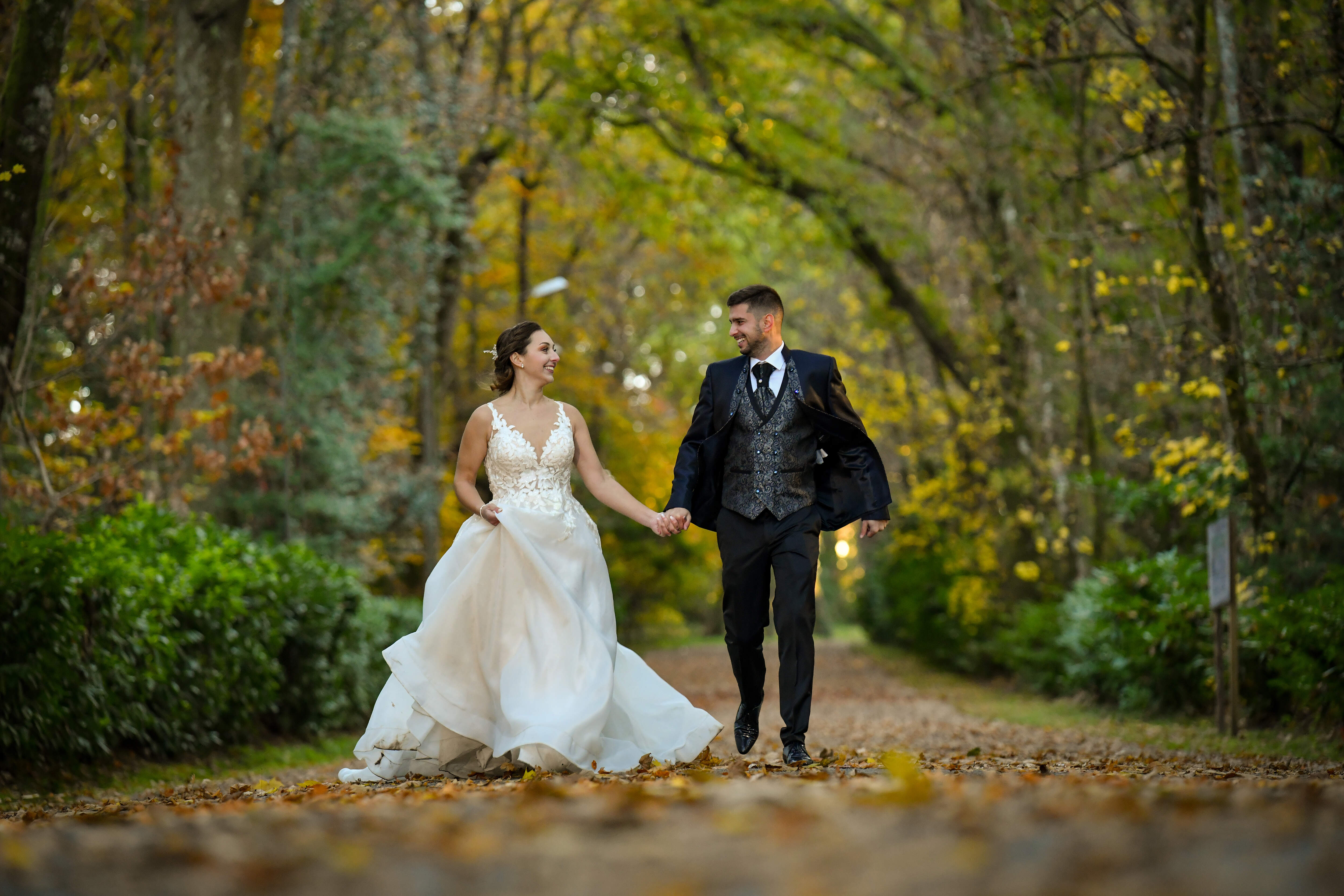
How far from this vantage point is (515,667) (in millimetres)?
6352

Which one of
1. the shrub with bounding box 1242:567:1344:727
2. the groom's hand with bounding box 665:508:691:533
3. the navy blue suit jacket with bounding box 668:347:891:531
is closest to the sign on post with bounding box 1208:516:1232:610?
the shrub with bounding box 1242:567:1344:727

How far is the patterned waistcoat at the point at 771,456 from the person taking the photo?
642 centimetres

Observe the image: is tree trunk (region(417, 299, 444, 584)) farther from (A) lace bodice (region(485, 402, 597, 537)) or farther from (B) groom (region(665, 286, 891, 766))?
(B) groom (region(665, 286, 891, 766))

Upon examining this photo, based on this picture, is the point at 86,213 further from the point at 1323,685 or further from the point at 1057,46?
the point at 1323,685

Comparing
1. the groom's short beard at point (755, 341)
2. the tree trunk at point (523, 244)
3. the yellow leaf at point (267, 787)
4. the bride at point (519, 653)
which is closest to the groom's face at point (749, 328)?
the groom's short beard at point (755, 341)

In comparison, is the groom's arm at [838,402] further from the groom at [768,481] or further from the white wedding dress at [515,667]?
the white wedding dress at [515,667]

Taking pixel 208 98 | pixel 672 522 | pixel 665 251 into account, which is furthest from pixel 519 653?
pixel 665 251

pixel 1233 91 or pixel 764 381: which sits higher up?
pixel 1233 91

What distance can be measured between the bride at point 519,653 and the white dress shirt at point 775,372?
0.93 metres

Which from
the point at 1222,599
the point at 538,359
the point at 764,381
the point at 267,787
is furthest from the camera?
the point at 1222,599

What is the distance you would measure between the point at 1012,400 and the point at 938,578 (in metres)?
8.17

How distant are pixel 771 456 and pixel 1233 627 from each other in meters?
4.74

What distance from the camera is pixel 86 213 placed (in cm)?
1703

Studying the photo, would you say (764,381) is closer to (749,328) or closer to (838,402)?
(749,328)
